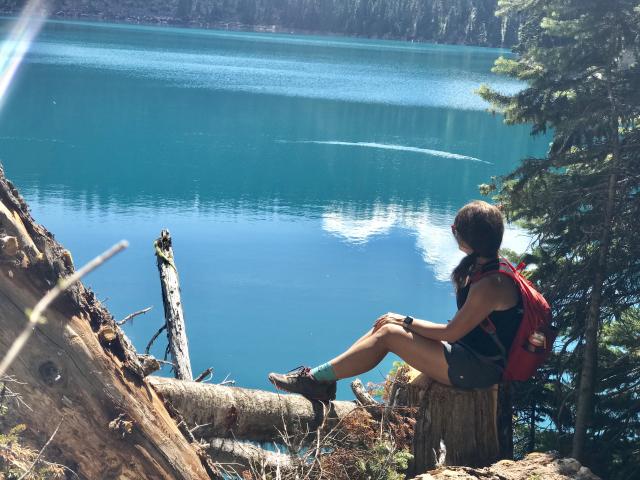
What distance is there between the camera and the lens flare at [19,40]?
30873mm

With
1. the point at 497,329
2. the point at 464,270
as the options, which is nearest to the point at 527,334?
the point at 497,329

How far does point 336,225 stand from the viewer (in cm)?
1483

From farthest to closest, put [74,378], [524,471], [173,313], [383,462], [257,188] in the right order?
1. [257,188]
2. [173,313]
3. [383,462]
4. [524,471]
5. [74,378]

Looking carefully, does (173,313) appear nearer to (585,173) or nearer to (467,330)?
(467,330)

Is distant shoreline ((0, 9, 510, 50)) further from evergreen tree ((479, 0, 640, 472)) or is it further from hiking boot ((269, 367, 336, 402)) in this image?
hiking boot ((269, 367, 336, 402))

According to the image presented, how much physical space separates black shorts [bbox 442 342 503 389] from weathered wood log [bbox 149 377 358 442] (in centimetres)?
50

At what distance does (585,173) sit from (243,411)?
2745 mm

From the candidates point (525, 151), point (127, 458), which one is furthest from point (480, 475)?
point (525, 151)

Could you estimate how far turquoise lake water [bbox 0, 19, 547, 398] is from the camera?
10.4 meters

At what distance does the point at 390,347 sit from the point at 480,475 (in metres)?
0.68

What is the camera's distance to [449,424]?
3.58 metres

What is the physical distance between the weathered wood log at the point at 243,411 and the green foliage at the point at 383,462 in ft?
0.87

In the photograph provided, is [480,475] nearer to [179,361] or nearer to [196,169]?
[179,361]

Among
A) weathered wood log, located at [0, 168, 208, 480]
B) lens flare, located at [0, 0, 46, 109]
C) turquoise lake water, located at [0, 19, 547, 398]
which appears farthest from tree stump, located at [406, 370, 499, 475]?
lens flare, located at [0, 0, 46, 109]
